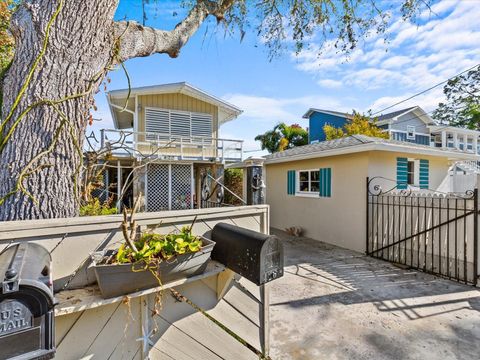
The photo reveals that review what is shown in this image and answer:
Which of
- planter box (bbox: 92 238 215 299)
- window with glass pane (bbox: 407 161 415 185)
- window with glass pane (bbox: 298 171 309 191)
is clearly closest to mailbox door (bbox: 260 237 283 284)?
planter box (bbox: 92 238 215 299)

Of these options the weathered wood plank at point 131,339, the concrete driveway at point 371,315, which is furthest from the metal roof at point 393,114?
the weathered wood plank at point 131,339

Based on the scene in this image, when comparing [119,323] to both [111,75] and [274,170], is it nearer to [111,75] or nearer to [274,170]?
[111,75]

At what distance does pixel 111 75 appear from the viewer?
2.12 metres

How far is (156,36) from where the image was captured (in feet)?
8.18

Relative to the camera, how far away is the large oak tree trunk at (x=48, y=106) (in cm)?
151

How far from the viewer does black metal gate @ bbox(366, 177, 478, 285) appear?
4449mm

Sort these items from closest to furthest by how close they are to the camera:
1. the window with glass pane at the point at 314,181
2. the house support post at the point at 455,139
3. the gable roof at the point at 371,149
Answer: the gable roof at the point at 371,149 < the window with glass pane at the point at 314,181 < the house support post at the point at 455,139

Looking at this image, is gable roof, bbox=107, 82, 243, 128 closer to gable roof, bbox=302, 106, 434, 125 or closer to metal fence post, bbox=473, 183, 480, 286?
gable roof, bbox=302, 106, 434, 125

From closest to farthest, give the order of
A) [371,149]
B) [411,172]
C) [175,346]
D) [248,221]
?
[175,346] < [248,221] < [371,149] < [411,172]

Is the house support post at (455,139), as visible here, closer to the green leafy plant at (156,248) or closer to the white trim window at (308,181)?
the white trim window at (308,181)

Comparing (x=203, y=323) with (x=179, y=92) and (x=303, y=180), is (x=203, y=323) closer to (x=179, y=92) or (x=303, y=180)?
(x=303, y=180)

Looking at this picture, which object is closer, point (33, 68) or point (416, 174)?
point (33, 68)

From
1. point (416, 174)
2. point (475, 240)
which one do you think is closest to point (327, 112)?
point (416, 174)

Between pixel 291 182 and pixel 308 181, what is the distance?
748mm
